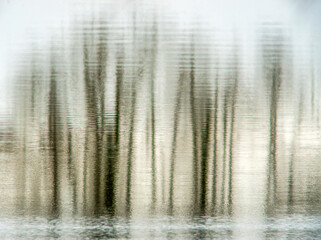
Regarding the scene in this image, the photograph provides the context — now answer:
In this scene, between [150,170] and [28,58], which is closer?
[150,170]

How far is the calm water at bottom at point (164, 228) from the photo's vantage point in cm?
484

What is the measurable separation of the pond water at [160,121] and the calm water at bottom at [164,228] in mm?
14

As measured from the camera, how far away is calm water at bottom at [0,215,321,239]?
191 inches

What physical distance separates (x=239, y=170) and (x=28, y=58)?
3.76 meters

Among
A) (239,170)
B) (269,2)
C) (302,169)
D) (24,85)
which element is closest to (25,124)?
(24,85)

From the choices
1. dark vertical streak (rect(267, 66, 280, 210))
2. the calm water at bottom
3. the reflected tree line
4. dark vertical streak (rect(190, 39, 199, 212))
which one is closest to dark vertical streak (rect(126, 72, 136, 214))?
the reflected tree line

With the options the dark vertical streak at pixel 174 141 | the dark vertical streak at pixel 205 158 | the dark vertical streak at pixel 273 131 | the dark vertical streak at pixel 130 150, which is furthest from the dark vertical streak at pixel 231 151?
the dark vertical streak at pixel 130 150

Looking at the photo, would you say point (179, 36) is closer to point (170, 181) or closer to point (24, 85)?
point (24, 85)

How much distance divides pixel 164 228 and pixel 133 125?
2.10 metres

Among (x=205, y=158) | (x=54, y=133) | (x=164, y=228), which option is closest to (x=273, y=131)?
(x=205, y=158)

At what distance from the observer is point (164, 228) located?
4.98 m

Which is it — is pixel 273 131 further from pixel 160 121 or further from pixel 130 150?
pixel 130 150

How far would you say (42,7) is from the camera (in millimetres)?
10836

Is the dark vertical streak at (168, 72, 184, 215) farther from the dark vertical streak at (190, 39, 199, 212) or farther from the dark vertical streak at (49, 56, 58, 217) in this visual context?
the dark vertical streak at (49, 56, 58, 217)
